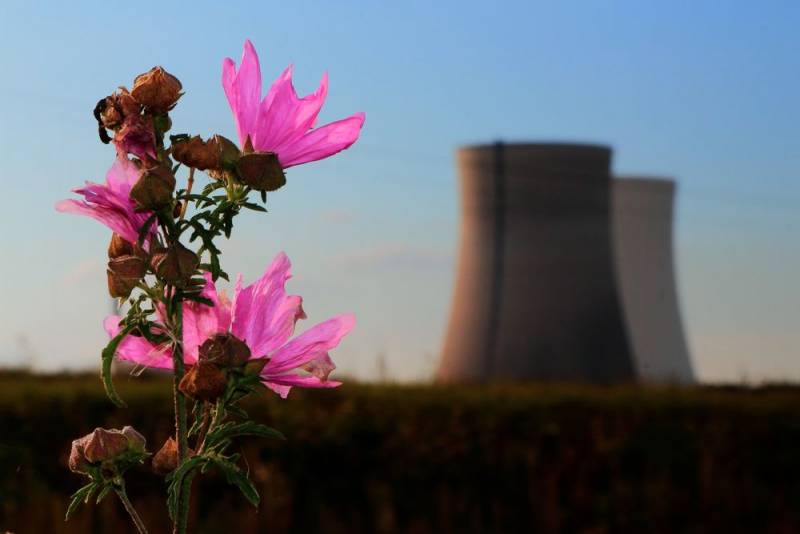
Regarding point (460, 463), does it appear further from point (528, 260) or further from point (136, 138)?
point (528, 260)

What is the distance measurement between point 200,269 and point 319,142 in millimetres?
221

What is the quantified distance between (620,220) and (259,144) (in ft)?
45.9

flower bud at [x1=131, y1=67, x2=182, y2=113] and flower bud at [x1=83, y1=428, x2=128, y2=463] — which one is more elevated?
flower bud at [x1=131, y1=67, x2=182, y2=113]

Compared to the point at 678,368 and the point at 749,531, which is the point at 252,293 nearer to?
the point at 749,531

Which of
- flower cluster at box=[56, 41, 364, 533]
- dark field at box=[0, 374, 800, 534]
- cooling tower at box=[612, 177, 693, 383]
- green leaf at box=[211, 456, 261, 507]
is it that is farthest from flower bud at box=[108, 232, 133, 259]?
cooling tower at box=[612, 177, 693, 383]

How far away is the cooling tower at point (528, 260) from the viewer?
13.6 m

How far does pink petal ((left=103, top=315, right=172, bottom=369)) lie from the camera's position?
4.78ft

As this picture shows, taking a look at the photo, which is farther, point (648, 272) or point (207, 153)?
point (648, 272)

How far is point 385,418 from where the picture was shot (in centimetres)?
689

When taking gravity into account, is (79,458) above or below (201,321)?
below

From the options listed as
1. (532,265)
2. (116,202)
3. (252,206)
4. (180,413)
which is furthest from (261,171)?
(532,265)

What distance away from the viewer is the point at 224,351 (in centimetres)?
130

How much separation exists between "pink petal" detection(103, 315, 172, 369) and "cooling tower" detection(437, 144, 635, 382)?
39.2 feet

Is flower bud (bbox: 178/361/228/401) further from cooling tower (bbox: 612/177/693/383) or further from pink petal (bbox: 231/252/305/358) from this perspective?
cooling tower (bbox: 612/177/693/383)
